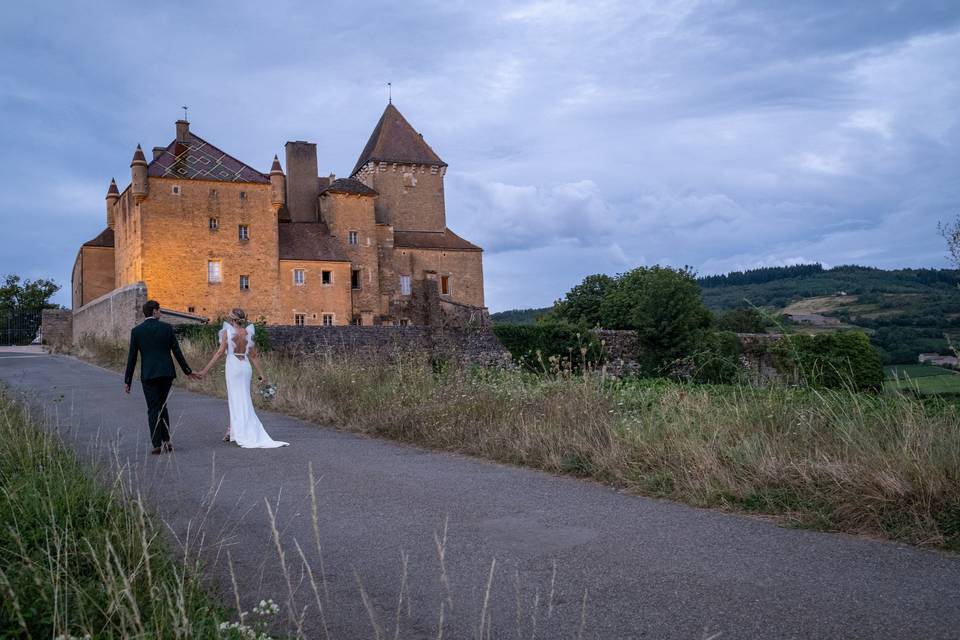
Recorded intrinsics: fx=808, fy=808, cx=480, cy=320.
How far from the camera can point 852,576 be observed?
4336 millimetres

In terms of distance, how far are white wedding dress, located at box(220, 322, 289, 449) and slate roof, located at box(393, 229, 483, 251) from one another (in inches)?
1946

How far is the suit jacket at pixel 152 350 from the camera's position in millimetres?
10016

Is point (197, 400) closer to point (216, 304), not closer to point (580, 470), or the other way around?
point (580, 470)

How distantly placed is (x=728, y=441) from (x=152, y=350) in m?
7.01

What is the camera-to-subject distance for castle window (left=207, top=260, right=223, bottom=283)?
50219 mm

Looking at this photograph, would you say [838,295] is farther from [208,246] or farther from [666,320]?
[208,246]

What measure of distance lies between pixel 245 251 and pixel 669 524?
48.9 metres

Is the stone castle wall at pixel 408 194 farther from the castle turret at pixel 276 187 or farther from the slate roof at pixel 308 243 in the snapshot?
the castle turret at pixel 276 187

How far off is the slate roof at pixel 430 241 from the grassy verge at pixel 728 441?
49.6m

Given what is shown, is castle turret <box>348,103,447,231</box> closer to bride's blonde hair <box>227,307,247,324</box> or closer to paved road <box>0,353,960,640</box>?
bride's blonde hair <box>227,307,247,324</box>

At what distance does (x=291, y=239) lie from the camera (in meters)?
55.0

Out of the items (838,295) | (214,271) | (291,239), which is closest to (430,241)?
(291,239)

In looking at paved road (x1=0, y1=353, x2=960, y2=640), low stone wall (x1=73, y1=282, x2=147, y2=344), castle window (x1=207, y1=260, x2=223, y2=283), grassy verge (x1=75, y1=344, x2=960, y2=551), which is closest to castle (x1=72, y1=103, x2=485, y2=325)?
castle window (x1=207, y1=260, x2=223, y2=283)

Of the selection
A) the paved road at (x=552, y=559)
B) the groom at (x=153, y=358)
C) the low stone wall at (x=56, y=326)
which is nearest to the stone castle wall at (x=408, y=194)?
the low stone wall at (x=56, y=326)
